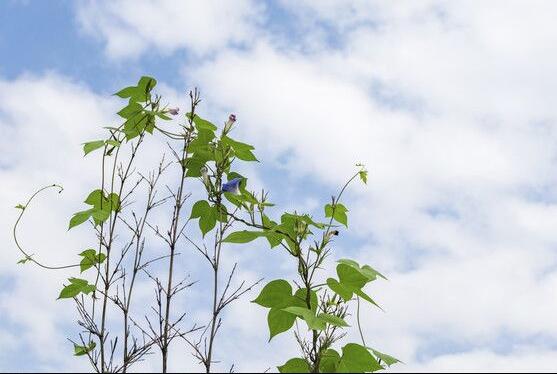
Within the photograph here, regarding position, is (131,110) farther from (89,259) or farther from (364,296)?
(364,296)

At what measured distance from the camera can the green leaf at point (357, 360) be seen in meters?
2.22

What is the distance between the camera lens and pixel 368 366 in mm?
2219

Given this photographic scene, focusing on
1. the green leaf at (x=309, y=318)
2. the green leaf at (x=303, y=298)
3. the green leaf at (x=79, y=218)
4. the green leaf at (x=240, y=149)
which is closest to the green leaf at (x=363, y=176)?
the green leaf at (x=240, y=149)

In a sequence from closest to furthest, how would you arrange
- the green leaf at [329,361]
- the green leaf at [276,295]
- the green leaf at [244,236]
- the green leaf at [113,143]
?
the green leaf at [329,361], the green leaf at [276,295], the green leaf at [244,236], the green leaf at [113,143]

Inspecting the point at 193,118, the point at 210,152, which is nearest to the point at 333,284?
the point at 210,152

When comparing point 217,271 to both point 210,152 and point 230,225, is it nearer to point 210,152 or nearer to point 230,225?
point 230,225

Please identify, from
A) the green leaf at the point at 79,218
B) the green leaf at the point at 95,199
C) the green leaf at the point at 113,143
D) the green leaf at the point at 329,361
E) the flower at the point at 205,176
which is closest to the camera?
the green leaf at the point at 329,361

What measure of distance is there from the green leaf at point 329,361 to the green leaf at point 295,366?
0.34ft

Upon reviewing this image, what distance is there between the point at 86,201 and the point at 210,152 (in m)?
0.78

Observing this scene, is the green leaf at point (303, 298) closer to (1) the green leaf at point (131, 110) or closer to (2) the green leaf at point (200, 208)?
(2) the green leaf at point (200, 208)

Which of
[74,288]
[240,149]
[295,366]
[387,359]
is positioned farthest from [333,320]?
[74,288]

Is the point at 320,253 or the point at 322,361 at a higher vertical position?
the point at 320,253

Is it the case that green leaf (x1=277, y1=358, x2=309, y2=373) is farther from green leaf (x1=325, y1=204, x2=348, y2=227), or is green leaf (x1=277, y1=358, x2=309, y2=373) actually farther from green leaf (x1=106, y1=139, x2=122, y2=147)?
green leaf (x1=106, y1=139, x2=122, y2=147)

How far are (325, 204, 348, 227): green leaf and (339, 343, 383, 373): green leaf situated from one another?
2.61 feet
